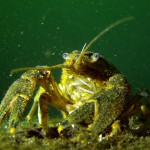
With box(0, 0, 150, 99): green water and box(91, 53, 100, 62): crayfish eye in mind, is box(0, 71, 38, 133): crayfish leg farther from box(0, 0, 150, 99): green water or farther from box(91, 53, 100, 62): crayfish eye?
box(0, 0, 150, 99): green water

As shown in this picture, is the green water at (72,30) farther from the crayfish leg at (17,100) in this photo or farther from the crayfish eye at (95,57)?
the crayfish leg at (17,100)

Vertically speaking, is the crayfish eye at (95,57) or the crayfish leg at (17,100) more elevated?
the crayfish eye at (95,57)

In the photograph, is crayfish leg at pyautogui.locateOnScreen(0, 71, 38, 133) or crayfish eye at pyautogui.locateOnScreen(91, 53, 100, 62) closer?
crayfish leg at pyautogui.locateOnScreen(0, 71, 38, 133)

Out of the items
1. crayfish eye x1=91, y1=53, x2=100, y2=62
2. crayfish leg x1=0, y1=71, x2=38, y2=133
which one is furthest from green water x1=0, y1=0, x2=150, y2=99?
crayfish leg x1=0, y1=71, x2=38, y2=133

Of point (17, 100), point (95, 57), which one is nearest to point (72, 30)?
point (95, 57)

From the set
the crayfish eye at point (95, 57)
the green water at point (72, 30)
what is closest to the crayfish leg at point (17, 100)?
the crayfish eye at point (95, 57)

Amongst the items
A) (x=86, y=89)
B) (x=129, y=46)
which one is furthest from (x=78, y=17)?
(x=86, y=89)

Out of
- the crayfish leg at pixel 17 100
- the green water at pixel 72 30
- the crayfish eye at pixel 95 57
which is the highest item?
the green water at pixel 72 30

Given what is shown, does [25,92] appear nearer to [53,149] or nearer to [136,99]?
[53,149]

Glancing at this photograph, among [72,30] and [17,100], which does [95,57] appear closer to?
[17,100]
